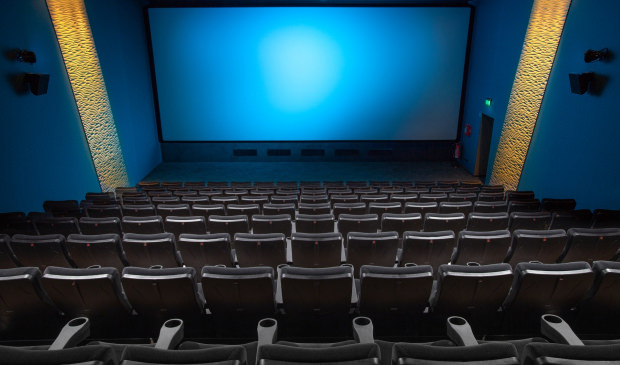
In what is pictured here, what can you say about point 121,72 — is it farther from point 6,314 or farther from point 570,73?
point 570,73

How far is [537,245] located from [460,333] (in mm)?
2117

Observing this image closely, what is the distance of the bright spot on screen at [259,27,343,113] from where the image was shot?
38.7 feet

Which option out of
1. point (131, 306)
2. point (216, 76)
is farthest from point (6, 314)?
point (216, 76)

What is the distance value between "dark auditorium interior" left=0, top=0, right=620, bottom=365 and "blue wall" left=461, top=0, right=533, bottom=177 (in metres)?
0.08

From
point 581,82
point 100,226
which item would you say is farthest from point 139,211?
point 581,82

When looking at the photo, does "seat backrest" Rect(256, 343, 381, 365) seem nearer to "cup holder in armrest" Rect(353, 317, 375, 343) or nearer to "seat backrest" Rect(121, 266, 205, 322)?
"cup holder in armrest" Rect(353, 317, 375, 343)

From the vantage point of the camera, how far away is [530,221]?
15.4 ft

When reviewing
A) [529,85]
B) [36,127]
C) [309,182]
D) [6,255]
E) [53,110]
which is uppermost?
[529,85]

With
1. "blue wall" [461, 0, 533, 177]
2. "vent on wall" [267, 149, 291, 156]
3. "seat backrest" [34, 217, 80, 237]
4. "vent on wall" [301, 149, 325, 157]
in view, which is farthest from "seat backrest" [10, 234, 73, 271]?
"vent on wall" [301, 149, 325, 157]

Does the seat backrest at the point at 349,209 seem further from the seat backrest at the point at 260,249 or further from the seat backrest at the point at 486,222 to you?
the seat backrest at the point at 260,249

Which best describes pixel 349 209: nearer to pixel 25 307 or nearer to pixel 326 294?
pixel 326 294

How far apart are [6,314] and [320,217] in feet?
10.3

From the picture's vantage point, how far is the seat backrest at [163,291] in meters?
2.63

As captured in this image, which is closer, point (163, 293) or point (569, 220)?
point (163, 293)
